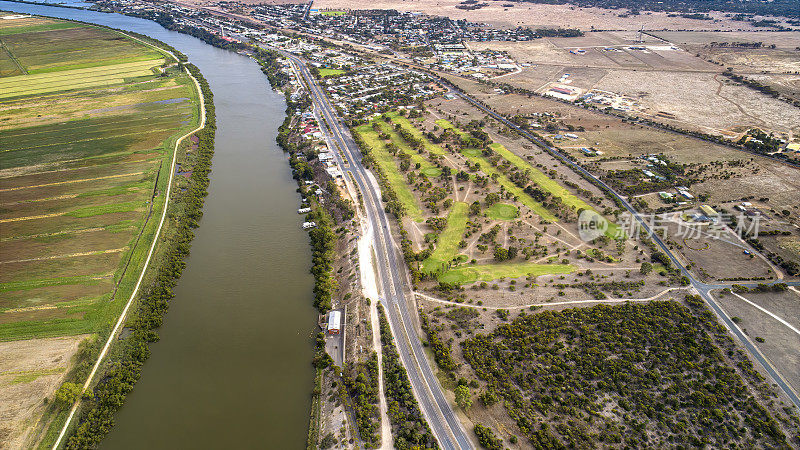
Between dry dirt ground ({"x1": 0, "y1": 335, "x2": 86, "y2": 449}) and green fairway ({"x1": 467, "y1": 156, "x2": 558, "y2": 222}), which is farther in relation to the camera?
green fairway ({"x1": 467, "y1": 156, "x2": 558, "y2": 222})

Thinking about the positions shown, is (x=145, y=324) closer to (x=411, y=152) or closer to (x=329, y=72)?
(x=411, y=152)

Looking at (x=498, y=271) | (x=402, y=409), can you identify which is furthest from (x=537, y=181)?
(x=402, y=409)

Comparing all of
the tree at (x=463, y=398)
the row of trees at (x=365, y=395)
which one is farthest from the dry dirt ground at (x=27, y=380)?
the tree at (x=463, y=398)

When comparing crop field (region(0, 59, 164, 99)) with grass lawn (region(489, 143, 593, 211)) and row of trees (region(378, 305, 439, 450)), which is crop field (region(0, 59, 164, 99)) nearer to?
grass lawn (region(489, 143, 593, 211))

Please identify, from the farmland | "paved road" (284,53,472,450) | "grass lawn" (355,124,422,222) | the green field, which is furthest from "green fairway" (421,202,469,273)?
the farmland

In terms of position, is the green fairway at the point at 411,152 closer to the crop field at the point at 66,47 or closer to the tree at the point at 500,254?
the tree at the point at 500,254
